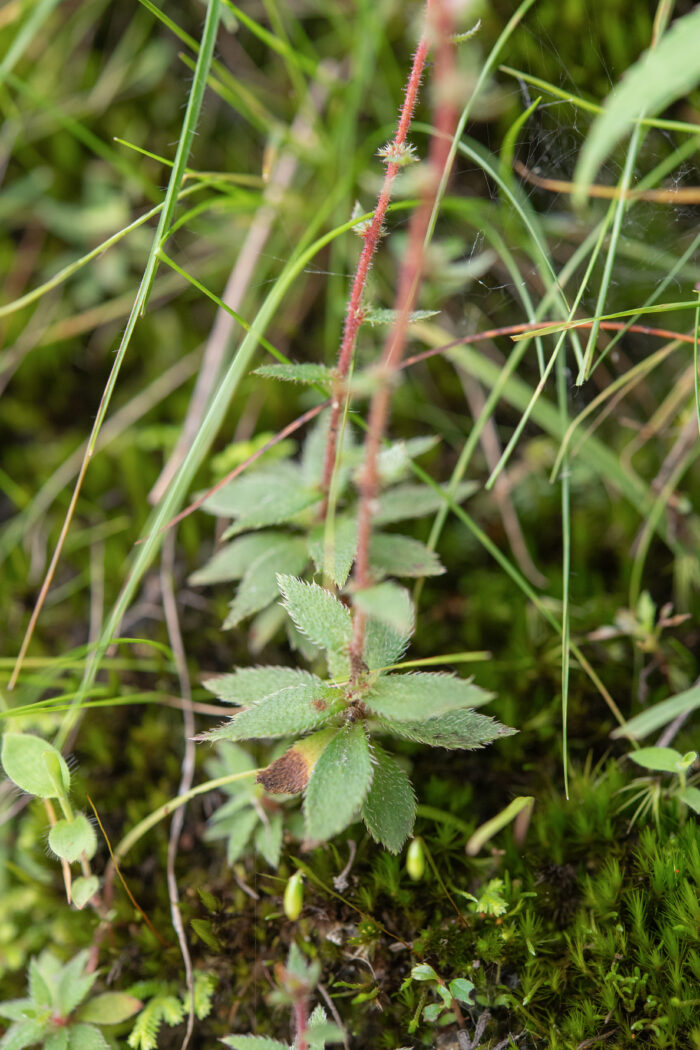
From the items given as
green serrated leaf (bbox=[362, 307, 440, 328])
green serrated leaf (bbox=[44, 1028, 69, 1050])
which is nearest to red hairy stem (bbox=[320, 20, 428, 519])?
green serrated leaf (bbox=[362, 307, 440, 328])

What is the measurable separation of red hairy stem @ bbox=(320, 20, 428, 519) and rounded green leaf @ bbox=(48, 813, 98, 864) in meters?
0.85

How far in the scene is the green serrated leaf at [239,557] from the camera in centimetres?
177

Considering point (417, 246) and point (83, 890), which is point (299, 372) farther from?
point (83, 890)

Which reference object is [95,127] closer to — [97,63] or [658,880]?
[97,63]

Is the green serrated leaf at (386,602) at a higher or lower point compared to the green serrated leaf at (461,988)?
higher

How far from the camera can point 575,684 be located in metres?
1.82

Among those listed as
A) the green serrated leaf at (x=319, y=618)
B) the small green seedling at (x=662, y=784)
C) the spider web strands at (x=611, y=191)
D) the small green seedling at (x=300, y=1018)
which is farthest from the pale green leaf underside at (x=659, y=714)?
the spider web strands at (x=611, y=191)

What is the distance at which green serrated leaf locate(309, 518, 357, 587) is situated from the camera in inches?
56.3

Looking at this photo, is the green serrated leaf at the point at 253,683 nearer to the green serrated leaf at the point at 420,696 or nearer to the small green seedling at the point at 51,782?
the green serrated leaf at the point at 420,696

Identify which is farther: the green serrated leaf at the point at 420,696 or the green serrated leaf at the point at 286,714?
the green serrated leaf at the point at 286,714

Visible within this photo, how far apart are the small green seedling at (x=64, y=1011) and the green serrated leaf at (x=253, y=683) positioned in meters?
0.65

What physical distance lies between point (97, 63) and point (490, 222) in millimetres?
1877

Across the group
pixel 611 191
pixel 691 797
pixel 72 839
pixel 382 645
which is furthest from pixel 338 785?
pixel 611 191

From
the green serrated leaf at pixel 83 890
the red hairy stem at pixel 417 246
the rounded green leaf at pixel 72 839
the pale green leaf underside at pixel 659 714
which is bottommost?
the green serrated leaf at pixel 83 890
